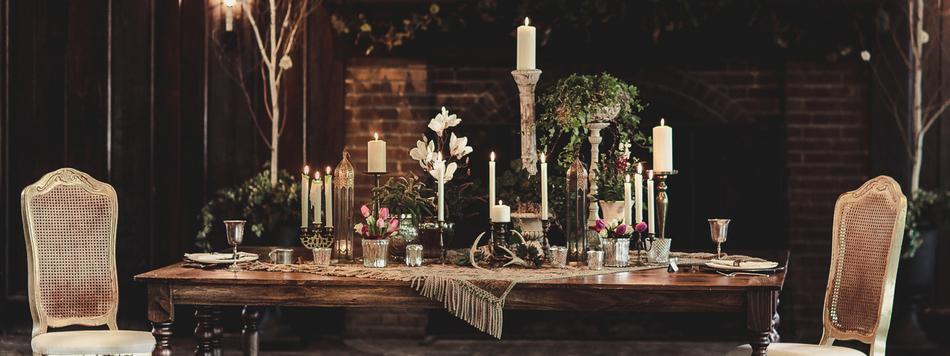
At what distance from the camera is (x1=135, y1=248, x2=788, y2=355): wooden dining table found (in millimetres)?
3227

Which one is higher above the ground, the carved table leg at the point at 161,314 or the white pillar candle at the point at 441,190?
the white pillar candle at the point at 441,190

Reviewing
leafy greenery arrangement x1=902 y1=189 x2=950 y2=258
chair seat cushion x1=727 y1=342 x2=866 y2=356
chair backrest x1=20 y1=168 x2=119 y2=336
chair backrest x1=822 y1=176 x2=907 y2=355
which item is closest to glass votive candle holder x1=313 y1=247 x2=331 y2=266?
chair backrest x1=20 y1=168 x2=119 y2=336

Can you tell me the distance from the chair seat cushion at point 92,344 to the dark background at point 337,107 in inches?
89.6

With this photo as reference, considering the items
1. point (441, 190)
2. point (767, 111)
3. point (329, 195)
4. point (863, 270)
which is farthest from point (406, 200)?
point (767, 111)

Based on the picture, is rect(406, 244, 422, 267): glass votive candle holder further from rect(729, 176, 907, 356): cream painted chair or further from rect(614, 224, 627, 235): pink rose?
rect(729, 176, 907, 356): cream painted chair

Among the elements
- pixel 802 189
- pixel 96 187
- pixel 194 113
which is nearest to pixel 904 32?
pixel 802 189

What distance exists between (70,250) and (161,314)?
28.4 inches

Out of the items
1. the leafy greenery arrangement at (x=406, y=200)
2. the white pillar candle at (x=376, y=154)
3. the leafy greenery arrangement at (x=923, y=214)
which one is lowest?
the leafy greenery arrangement at (x=923, y=214)

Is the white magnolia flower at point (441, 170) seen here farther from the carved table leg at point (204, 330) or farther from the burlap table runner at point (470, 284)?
the carved table leg at point (204, 330)

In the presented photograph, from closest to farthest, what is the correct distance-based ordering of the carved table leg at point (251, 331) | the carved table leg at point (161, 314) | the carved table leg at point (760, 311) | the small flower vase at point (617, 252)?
the carved table leg at point (760, 311) → the carved table leg at point (161, 314) → the small flower vase at point (617, 252) → the carved table leg at point (251, 331)

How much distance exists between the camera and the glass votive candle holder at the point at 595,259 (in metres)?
3.56

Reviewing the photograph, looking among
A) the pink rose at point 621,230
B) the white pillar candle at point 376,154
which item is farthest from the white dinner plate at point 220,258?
the pink rose at point 621,230

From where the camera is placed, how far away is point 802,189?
6.04m

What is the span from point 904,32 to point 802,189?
93 cm
